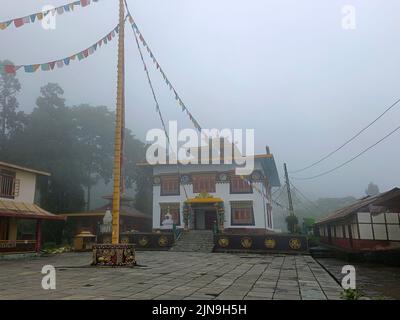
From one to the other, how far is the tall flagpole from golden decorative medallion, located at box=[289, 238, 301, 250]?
11.7 m

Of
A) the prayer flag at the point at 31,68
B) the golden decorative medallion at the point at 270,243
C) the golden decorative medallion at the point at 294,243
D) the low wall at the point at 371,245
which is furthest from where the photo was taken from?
the golden decorative medallion at the point at 270,243

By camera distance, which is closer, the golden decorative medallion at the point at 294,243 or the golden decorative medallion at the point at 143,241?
the golden decorative medallion at the point at 294,243

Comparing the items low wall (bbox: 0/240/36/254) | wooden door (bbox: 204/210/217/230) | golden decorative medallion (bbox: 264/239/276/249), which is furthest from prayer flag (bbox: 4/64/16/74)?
wooden door (bbox: 204/210/217/230)

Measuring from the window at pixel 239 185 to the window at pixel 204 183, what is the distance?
1731mm

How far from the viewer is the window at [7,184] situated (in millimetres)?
19203

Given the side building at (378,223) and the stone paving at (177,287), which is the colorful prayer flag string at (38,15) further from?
the side building at (378,223)

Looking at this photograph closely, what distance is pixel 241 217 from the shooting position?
27547mm

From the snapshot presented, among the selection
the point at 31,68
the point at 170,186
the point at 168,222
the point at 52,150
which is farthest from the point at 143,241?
the point at 52,150

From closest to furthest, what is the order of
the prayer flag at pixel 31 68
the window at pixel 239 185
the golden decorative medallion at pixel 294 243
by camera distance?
the prayer flag at pixel 31 68
the golden decorative medallion at pixel 294 243
the window at pixel 239 185

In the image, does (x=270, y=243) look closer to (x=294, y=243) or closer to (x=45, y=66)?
(x=294, y=243)

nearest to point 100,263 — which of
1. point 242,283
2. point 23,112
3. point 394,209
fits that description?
point 242,283

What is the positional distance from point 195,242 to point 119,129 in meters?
13.0

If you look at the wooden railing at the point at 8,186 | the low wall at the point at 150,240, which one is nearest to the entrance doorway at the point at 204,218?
the low wall at the point at 150,240

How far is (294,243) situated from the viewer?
20.4m
